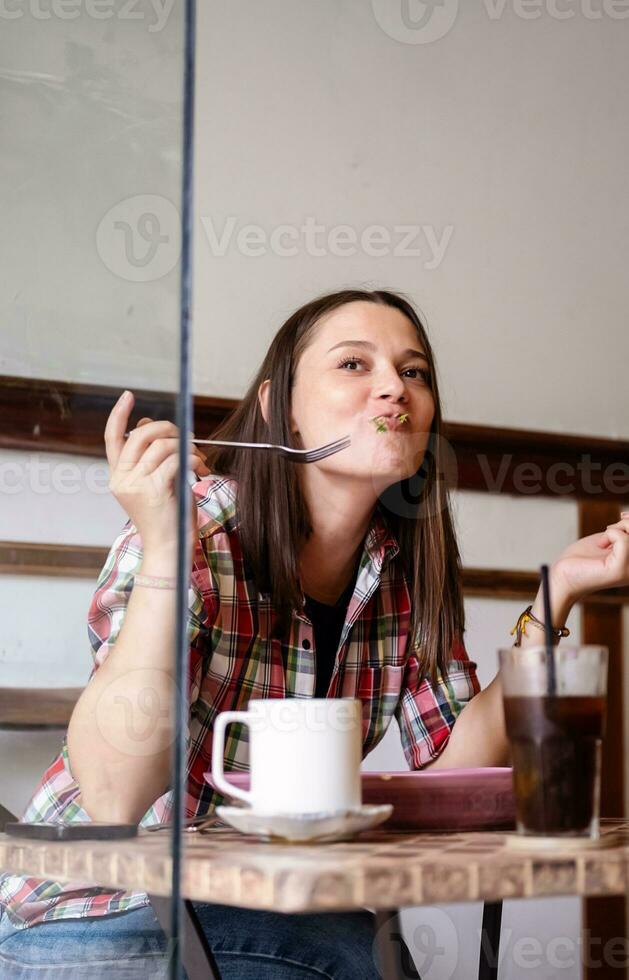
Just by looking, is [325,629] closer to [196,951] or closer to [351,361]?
[351,361]

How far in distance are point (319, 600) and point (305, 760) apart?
22.2 inches

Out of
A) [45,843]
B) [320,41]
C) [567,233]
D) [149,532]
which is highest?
[320,41]

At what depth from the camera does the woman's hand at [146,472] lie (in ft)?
1.76

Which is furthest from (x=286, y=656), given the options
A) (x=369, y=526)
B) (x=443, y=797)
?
(x=443, y=797)

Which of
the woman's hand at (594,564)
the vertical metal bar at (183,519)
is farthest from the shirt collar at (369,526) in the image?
the vertical metal bar at (183,519)

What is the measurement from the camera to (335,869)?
1.66 ft

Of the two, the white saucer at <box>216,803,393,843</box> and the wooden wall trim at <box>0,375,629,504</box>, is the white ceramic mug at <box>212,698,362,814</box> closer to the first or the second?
the white saucer at <box>216,803,393,843</box>

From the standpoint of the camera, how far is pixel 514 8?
1.90 metres

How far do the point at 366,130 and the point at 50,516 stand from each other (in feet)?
4.17

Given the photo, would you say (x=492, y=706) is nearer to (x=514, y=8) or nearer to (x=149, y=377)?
(x=149, y=377)

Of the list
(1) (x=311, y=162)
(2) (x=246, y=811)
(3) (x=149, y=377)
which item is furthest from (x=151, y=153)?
(1) (x=311, y=162)

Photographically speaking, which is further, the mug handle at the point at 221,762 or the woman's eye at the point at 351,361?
the woman's eye at the point at 351,361

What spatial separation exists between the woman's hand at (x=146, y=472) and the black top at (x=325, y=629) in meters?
0.56

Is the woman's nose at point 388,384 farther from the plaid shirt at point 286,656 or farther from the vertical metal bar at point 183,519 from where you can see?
the vertical metal bar at point 183,519
